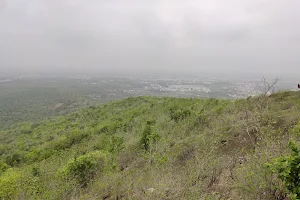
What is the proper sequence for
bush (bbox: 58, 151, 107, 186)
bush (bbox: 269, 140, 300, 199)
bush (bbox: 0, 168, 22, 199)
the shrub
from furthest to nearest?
1. the shrub
2. bush (bbox: 58, 151, 107, 186)
3. bush (bbox: 0, 168, 22, 199)
4. bush (bbox: 269, 140, 300, 199)

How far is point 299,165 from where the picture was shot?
2.95 m

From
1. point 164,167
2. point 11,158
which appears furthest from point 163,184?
point 11,158

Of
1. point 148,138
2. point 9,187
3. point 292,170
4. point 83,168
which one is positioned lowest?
point 9,187

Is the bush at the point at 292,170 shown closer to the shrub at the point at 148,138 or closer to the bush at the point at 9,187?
the bush at the point at 9,187

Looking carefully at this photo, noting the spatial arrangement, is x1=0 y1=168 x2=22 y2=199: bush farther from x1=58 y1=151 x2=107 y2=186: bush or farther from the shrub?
the shrub

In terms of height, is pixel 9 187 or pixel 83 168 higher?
pixel 83 168

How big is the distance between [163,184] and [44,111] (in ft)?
303

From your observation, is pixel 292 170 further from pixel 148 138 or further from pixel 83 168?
pixel 148 138

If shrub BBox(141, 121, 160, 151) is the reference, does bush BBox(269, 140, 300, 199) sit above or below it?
above

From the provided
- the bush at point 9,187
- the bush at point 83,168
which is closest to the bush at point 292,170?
the bush at point 83,168

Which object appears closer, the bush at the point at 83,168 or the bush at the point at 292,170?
the bush at the point at 292,170

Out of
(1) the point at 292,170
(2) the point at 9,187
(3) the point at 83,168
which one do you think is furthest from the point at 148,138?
(1) the point at 292,170

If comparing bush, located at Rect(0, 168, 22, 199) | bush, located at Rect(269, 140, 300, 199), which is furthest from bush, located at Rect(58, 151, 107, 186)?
bush, located at Rect(269, 140, 300, 199)

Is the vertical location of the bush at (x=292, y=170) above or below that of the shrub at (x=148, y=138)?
above
